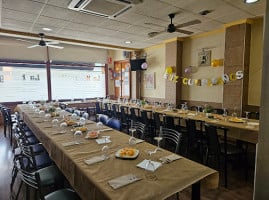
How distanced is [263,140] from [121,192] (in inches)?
41.5

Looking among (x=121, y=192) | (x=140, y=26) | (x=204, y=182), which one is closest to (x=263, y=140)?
(x=204, y=182)

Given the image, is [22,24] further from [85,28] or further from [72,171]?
[72,171]

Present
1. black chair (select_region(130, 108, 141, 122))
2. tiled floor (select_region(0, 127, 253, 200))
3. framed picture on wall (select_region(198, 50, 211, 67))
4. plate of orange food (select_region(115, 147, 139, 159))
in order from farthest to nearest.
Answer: framed picture on wall (select_region(198, 50, 211, 67))
black chair (select_region(130, 108, 141, 122))
tiled floor (select_region(0, 127, 253, 200))
plate of orange food (select_region(115, 147, 139, 159))

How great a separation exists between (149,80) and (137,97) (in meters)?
1.04

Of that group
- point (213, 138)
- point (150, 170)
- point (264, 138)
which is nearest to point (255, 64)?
point (213, 138)

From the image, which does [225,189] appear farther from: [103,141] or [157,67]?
[157,67]

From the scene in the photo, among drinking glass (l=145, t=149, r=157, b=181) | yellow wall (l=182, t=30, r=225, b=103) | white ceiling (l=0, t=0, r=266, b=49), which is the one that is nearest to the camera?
drinking glass (l=145, t=149, r=157, b=181)

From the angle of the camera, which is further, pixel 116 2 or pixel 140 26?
pixel 140 26

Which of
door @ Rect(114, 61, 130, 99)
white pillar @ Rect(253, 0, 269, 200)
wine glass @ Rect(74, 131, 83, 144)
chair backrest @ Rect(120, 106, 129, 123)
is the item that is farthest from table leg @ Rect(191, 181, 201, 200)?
door @ Rect(114, 61, 130, 99)

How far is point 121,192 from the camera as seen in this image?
1361 mm

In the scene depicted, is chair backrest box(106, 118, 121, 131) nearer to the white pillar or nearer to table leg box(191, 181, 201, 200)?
table leg box(191, 181, 201, 200)

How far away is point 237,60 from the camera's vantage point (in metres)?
4.89

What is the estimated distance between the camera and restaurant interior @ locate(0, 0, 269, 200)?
1697 mm

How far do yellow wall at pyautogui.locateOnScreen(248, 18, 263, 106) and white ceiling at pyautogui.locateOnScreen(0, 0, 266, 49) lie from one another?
1.68 feet
